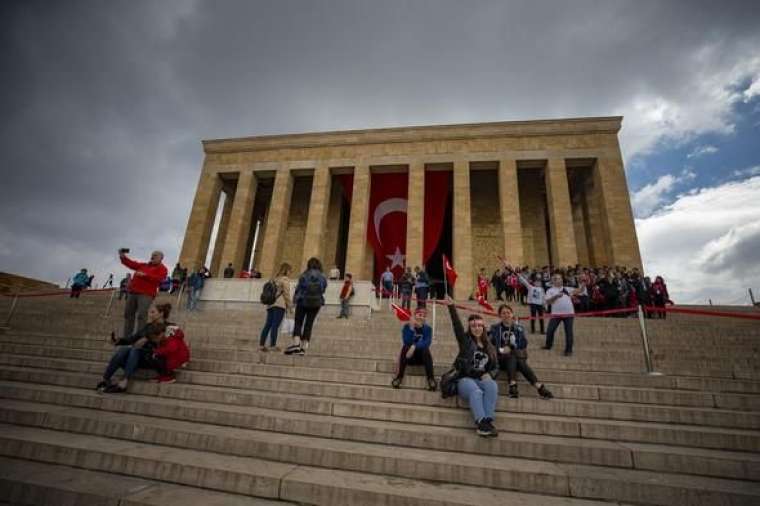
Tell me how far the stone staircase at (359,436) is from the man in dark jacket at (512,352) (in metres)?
0.22

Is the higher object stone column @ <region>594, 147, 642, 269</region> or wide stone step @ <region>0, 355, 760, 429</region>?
stone column @ <region>594, 147, 642, 269</region>

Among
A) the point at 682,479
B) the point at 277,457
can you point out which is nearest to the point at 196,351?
the point at 277,457

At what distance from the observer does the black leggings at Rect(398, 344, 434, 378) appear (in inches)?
167

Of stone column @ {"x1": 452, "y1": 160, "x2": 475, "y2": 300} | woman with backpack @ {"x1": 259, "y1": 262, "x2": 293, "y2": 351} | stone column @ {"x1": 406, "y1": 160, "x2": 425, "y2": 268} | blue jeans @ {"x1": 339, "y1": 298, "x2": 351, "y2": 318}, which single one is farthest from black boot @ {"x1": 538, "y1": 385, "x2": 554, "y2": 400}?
stone column @ {"x1": 406, "y1": 160, "x2": 425, "y2": 268}

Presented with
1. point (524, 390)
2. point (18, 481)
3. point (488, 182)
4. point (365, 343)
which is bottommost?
point (18, 481)

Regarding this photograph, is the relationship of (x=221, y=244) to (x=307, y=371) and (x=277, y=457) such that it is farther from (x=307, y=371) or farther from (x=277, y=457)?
(x=277, y=457)

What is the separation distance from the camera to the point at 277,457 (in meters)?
2.87

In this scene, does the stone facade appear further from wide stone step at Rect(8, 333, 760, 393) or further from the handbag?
wide stone step at Rect(8, 333, 760, 393)

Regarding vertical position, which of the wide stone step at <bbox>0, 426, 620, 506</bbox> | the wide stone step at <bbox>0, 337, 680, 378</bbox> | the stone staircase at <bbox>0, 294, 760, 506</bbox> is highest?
the wide stone step at <bbox>0, 337, 680, 378</bbox>

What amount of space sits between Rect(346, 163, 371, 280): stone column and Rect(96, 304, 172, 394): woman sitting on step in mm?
12963

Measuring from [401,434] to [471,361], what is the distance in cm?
115

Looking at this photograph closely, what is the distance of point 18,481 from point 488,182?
2217 cm

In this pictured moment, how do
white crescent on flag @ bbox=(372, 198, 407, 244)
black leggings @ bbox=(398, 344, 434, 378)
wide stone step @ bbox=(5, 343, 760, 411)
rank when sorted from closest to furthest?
wide stone step @ bbox=(5, 343, 760, 411) → black leggings @ bbox=(398, 344, 434, 378) → white crescent on flag @ bbox=(372, 198, 407, 244)

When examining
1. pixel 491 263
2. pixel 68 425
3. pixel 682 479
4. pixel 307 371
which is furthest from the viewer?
pixel 491 263
